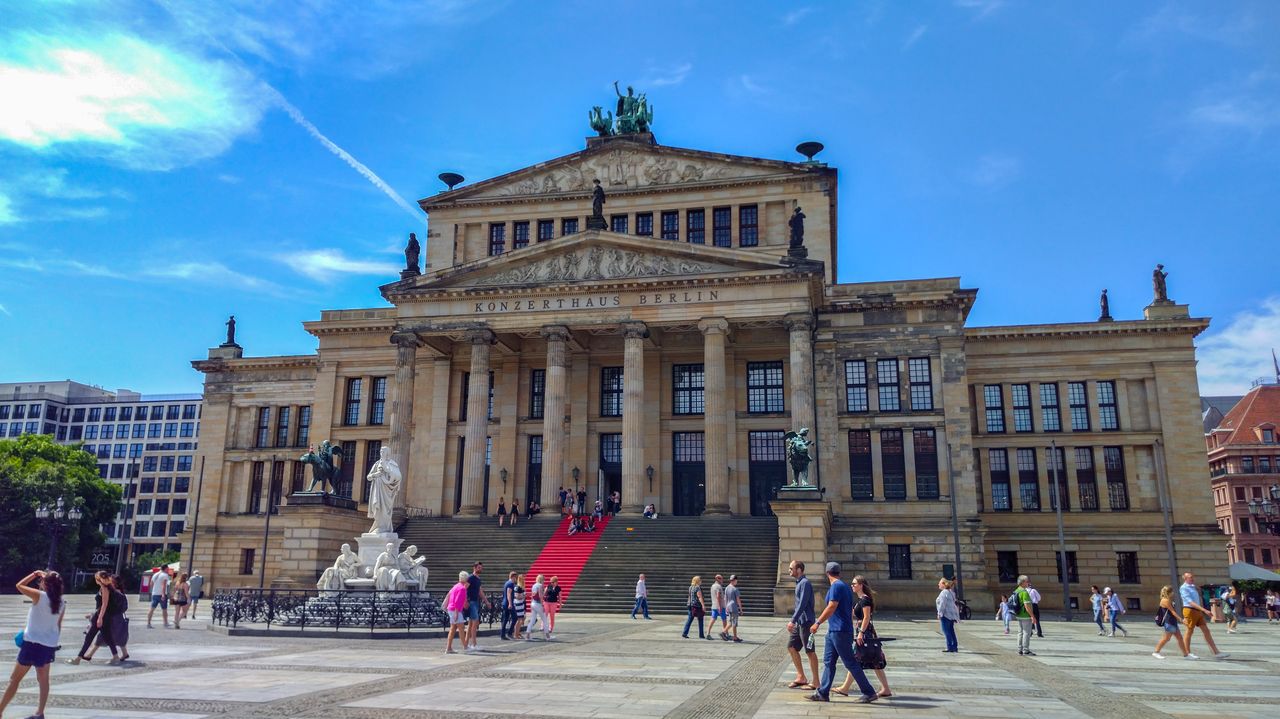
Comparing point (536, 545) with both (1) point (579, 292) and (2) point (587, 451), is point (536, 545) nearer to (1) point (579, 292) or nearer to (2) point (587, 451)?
(2) point (587, 451)

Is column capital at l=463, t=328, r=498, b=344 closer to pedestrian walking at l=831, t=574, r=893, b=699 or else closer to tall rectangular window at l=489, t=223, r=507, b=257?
tall rectangular window at l=489, t=223, r=507, b=257

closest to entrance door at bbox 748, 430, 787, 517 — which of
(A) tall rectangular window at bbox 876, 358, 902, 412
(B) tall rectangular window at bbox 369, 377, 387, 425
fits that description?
(A) tall rectangular window at bbox 876, 358, 902, 412

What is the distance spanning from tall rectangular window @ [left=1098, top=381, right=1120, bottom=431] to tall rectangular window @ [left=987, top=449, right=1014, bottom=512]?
546 centimetres

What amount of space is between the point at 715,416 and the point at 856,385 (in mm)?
8815

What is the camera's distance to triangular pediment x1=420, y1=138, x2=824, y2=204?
5203cm

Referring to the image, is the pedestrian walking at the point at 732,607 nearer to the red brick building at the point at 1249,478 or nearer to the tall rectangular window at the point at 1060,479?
the tall rectangular window at the point at 1060,479

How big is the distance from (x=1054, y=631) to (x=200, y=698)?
27438mm

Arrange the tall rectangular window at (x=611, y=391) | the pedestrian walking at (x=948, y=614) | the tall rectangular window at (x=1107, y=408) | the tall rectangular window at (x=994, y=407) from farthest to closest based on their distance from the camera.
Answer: the tall rectangular window at (x=994, y=407)
the tall rectangular window at (x=1107, y=408)
the tall rectangular window at (x=611, y=391)
the pedestrian walking at (x=948, y=614)

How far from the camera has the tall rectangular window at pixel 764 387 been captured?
49.2 metres

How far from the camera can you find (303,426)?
2317 inches

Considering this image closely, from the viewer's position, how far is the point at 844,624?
44.3ft

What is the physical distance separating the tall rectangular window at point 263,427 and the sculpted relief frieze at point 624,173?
67.0ft

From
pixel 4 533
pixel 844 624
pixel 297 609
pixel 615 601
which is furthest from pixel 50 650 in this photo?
pixel 4 533

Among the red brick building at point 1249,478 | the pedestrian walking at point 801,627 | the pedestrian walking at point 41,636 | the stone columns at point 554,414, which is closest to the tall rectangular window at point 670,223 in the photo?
the stone columns at point 554,414
